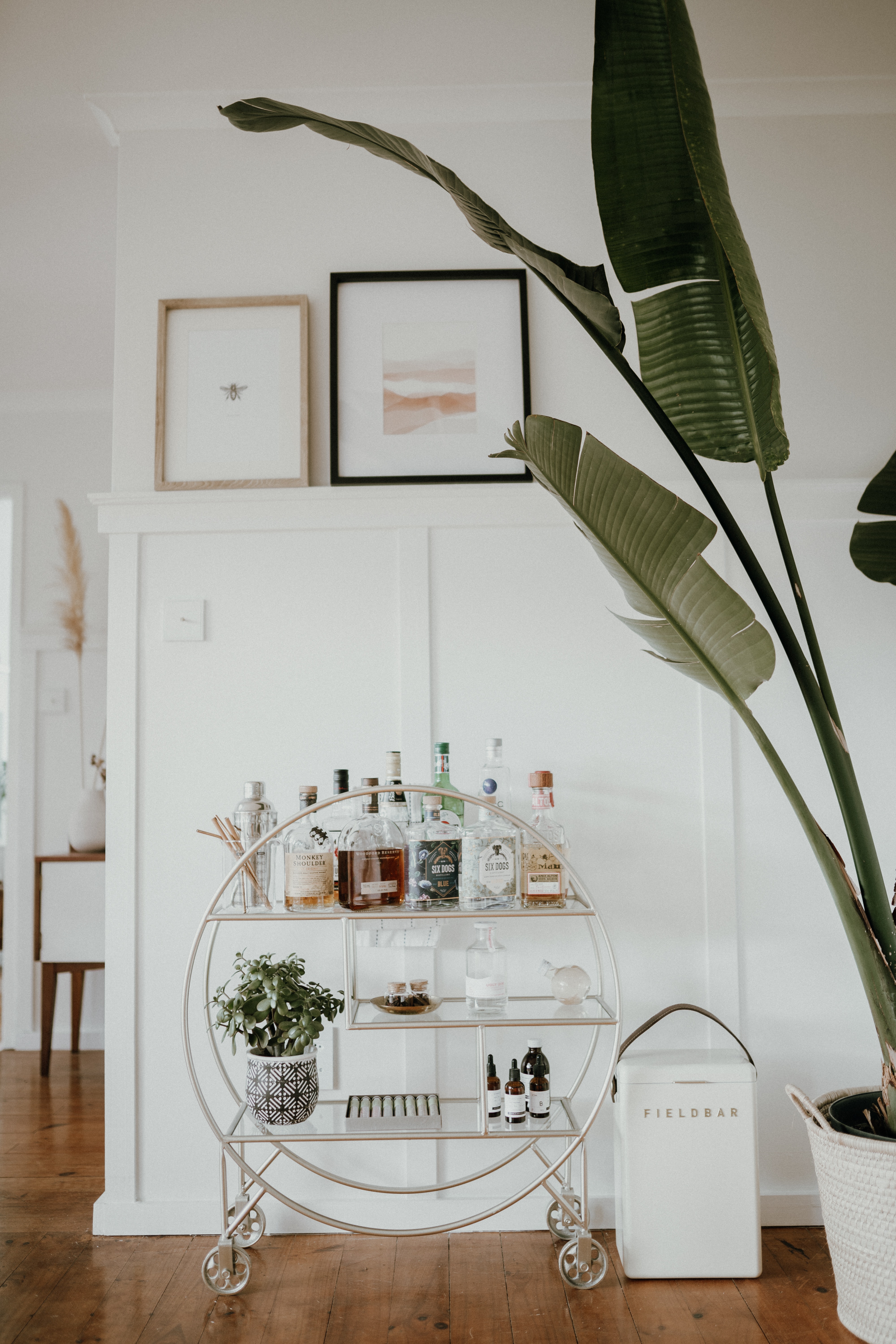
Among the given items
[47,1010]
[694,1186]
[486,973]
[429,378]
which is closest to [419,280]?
[429,378]

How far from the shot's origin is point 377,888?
6.11 feet

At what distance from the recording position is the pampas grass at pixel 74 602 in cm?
384

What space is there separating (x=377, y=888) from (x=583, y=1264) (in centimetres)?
86

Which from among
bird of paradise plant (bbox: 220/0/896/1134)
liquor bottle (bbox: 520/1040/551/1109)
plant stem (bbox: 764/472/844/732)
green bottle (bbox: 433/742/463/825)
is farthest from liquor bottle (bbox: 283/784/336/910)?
plant stem (bbox: 764/472/844/732)

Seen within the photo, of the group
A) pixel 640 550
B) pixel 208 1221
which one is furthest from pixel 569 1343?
pixel 640 550

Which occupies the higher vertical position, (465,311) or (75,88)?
(75,88)

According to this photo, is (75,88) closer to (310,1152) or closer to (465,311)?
(465,311)

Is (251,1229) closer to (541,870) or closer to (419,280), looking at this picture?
(541,870)

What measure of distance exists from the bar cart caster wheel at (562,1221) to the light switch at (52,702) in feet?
9.05

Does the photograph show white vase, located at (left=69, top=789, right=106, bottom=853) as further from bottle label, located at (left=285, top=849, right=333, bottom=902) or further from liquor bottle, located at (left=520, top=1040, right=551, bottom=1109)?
liquor bottle, located at (left=520, top=1040, right=551, bottom=1109)

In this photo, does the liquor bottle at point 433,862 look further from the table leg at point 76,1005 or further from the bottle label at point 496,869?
the table leg at point 76,1005

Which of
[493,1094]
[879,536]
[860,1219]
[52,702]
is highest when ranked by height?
[879,536]

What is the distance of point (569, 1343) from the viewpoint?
65.8 inches

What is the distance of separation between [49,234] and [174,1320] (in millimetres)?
2880
